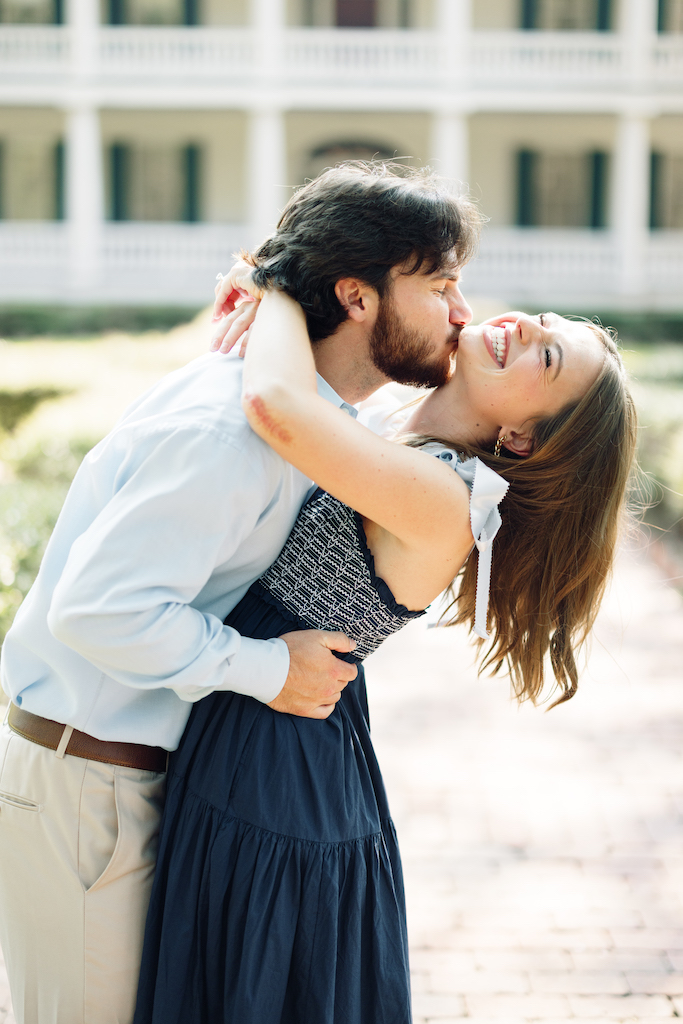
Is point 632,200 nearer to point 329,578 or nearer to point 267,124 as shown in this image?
point 267,124

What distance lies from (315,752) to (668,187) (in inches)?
825

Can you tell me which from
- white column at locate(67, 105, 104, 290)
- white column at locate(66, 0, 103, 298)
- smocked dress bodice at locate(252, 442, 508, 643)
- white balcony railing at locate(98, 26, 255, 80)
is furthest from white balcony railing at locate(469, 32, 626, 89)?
smocked dress bodice at locate(252, 442, 508, 643)

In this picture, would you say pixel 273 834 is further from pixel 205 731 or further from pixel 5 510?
pixel 5 510

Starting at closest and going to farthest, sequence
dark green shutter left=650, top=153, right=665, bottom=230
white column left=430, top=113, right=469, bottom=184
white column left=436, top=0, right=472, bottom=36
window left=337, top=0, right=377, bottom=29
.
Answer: white column left=436, top=0, right=472, bottom=36, white column left=430, top=113, right=469, bottom=184, window left=337, top=0, right=377, bottom=29, dark green shutter left=650, top=153, right=665, bottom=230

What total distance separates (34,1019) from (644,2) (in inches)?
800

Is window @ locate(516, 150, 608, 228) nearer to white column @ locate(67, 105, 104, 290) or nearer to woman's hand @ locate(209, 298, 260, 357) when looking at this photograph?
white column @ locate(67, 105, 104, 290)

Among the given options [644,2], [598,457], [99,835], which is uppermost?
[644,2]

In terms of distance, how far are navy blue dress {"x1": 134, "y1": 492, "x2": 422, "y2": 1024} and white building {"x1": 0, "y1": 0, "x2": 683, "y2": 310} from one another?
55.2ft

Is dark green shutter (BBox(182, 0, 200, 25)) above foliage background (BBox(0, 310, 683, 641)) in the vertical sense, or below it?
above

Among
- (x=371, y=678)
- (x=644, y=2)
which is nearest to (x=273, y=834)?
(x=371, y=678)

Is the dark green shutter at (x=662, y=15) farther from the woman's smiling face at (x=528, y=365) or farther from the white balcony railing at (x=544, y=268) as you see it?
the woman's smiling face at (x=528, y=365)

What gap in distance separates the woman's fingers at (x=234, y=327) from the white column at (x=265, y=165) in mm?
17040

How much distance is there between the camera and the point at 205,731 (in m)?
1.93

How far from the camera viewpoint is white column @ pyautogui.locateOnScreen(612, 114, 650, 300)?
18.7 metres
